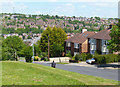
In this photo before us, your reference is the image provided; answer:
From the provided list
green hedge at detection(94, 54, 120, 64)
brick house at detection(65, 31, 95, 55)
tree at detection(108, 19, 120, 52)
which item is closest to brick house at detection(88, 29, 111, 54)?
brick house at detection(65, 31, 95, 55)

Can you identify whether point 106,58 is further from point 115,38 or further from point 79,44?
point 79,44

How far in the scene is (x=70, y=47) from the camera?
75.1 metres

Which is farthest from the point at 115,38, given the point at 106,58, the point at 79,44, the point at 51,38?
the point at 51,38

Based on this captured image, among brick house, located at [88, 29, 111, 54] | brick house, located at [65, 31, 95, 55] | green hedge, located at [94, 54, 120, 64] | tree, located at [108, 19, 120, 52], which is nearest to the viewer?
tree, located at [108, 19, 120, 52]

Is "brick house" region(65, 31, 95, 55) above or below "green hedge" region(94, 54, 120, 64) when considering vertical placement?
above

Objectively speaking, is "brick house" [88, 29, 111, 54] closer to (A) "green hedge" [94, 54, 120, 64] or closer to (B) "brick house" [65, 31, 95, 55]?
(B) "brick house" [65, 31, 95, 55]

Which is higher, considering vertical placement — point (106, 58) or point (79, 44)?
point (79, 44)

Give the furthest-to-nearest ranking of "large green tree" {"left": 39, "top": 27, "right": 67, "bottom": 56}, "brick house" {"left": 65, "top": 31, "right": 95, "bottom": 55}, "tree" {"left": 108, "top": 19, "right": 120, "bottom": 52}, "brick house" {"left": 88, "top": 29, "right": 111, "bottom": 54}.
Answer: "large green tree" {"left": 39, "top": 27, "right": 67, "bottom": 56} → "brick house" {"left": 65, "top": 31, "right": 95, "bottom": 55} → "brick house" {"left": 88, "top": 29, "right": 111, "bottom": 54} → "tree" {"left": 108, "top": 19, "right": 120, "bottom": 52}

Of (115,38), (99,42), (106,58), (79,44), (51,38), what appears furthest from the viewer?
(51,38)

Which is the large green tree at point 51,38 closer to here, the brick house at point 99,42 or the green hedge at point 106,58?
the brick house at point 99,42

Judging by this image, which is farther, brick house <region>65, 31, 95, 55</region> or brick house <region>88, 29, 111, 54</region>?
brick house <region>65, 31, 95, 55</region>

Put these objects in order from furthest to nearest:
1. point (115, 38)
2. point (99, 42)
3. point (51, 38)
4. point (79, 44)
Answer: point (51, 38)
point (79, 44)
point (99, 42)
point (115, 38)

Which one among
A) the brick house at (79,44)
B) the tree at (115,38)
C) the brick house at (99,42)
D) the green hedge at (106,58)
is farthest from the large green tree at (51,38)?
the tree at (115,38)

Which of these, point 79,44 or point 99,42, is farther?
point 79,44
